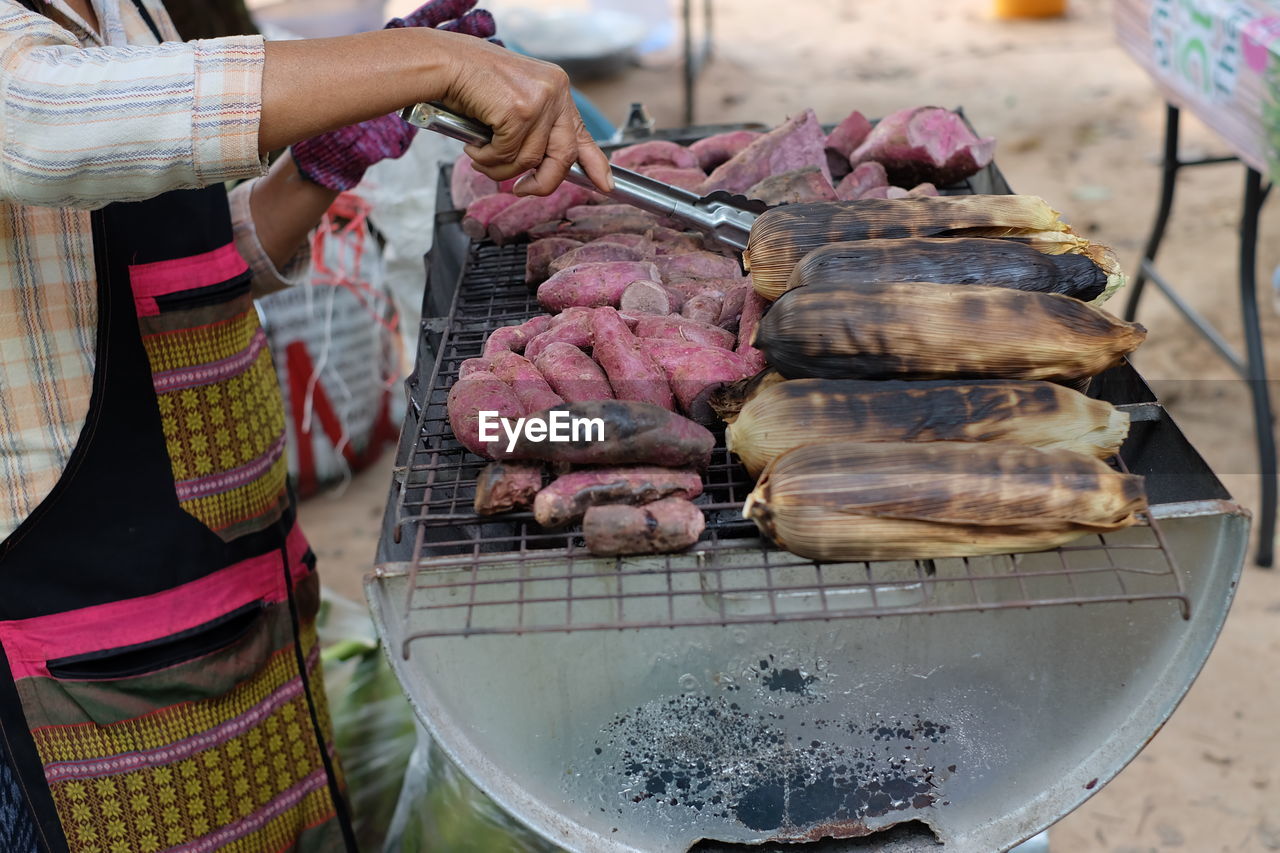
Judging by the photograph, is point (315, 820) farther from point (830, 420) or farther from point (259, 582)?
point (830, 420)

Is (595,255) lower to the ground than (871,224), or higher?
lower

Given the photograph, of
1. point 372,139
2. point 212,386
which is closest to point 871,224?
point 372,139

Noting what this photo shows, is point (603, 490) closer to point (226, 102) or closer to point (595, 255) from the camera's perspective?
point (226, 102)

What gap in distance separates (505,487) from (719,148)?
59.9 inches

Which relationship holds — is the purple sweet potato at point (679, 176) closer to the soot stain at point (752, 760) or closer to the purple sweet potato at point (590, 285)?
the purple sweet potato at point (590, 285)

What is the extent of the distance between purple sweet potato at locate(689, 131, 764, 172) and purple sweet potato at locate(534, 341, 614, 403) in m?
1.06

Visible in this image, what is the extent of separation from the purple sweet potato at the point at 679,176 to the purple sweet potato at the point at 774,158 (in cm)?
4

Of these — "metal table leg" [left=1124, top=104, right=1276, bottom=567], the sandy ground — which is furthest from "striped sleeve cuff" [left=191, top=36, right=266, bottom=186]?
"metal table leg" [left=1124, top=104, right=1276, bottom=567]

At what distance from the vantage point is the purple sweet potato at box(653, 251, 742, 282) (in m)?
2.29

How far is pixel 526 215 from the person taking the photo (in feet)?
8.46

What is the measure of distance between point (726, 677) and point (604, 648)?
0.69 ft

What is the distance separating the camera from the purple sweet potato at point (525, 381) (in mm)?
1784

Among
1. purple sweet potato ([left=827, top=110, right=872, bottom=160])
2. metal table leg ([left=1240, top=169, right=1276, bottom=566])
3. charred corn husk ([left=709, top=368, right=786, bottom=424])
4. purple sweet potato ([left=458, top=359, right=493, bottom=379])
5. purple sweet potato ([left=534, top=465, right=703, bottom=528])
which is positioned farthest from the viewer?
metal table leg ([left=1240, top=169, right=1276, bottom=566])

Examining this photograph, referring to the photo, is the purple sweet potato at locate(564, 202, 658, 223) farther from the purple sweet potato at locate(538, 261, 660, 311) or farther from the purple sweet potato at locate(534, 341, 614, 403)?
the purple sweet potato at locate(534, 341, 614, 403)
